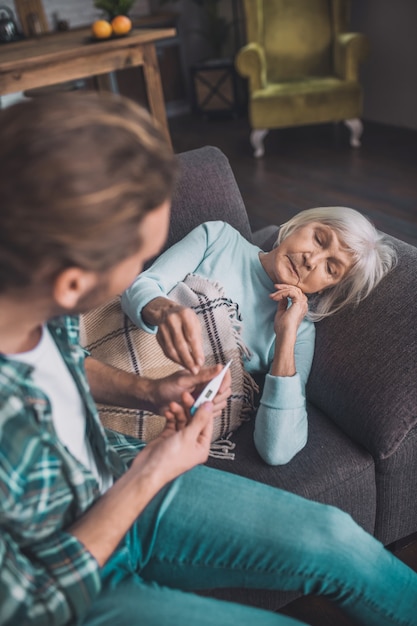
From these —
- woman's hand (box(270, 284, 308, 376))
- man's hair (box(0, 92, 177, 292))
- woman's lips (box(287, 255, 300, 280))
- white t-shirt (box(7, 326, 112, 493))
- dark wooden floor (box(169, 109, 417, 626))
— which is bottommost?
dark wooden floor (box(169, 109, 417, 626))

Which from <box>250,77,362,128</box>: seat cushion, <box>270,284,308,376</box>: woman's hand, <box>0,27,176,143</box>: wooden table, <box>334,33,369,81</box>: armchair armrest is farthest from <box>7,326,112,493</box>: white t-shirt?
<box>334,33,369,81</box>: armchair armrest

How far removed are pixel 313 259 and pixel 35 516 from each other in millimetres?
824

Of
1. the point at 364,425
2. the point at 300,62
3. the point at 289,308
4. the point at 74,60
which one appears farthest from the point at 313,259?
the point at 300,62

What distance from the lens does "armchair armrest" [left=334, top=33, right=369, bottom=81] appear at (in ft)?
12.9

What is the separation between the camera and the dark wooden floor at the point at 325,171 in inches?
131

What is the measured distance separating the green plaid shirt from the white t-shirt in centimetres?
4

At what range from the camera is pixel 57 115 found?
614mm

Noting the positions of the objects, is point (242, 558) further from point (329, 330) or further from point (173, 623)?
point (329, 330)

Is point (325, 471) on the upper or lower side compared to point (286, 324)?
lower

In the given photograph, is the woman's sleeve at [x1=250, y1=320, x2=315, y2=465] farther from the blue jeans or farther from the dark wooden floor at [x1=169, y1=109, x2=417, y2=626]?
the dark wooden floor at [x1=169, y1=109, x2=417, y2=626]

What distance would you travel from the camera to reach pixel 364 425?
1237mm

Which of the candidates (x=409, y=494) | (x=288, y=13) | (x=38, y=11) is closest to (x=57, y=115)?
(x=409, y=494)

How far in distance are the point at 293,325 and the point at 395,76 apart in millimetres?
3709

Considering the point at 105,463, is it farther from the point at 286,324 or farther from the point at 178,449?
the point at 286,324
